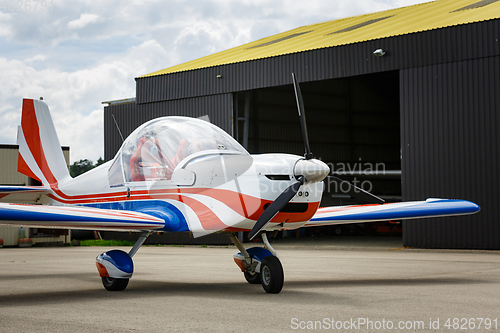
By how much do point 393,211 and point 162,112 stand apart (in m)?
17.7

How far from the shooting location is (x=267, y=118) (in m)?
29.6

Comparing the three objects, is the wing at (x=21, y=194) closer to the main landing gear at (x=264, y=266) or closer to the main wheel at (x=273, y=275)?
the main landing gear at (x=264, y=266)

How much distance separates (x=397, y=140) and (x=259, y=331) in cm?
3135

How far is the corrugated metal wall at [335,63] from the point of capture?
56.9 ft

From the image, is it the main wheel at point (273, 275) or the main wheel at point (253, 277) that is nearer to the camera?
the main wheel at point (273, 275)

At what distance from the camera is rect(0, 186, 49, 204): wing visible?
9.75 m

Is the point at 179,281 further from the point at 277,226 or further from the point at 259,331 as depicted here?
the point at 259,331

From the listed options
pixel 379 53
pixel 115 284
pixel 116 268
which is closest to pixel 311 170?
pixel 116 268

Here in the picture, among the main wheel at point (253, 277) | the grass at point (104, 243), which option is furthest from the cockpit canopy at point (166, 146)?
the grass at point (104, 243)

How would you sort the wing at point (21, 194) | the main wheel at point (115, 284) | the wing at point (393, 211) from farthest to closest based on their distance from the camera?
the wing at point (21, 194) → the wing at point (393, 211) → the main wheel at point (115, 284)

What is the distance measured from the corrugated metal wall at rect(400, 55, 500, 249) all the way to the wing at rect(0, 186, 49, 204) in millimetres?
12173

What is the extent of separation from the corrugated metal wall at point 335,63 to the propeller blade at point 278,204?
12.5m

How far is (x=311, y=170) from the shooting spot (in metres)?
6.98

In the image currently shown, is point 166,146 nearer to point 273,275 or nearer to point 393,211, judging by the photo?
point 273,275
